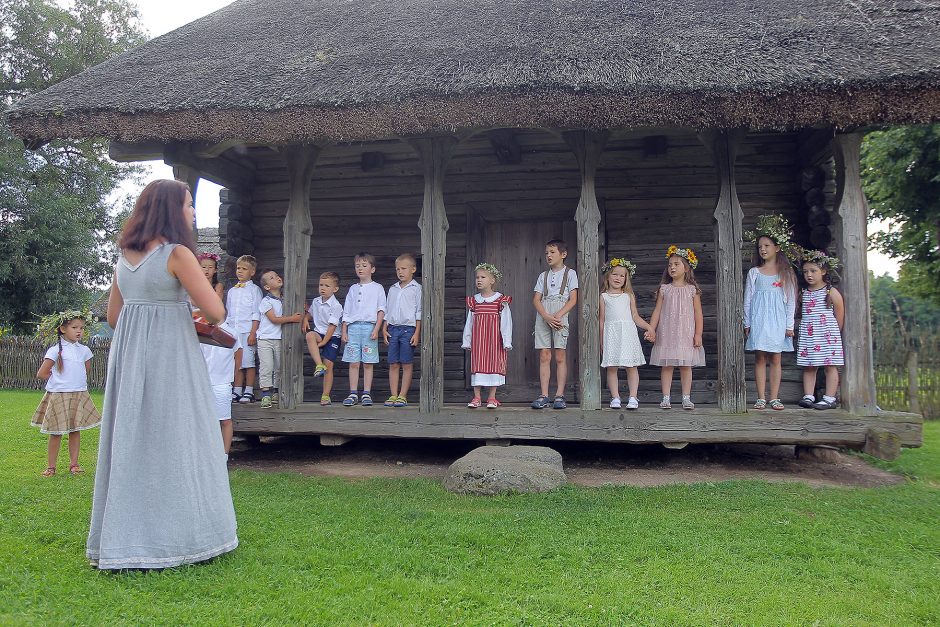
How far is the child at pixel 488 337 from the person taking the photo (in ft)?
21.0

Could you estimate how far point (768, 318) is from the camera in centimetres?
639

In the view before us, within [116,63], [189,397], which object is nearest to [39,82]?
[116,63]

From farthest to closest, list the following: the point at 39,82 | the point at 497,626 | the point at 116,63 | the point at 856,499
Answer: the point at 39,82
the point at 116,63
the point at 856,499
the point at 497,626

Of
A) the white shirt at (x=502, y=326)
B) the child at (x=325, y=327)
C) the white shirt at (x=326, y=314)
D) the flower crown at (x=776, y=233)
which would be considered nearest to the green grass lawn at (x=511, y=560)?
the white shirt at (x=502, y=326)

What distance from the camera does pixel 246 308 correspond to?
6898mm

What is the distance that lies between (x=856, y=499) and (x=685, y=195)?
4310mm

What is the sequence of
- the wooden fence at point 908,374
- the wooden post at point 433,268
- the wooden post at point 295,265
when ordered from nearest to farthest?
the wooden post at point 433,268 → the wooden post at point 295,265 → the wooden fence at point 908,374

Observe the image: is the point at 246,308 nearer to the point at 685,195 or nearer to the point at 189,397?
the point at 189,397

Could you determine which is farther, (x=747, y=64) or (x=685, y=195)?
(x=685, y=195)

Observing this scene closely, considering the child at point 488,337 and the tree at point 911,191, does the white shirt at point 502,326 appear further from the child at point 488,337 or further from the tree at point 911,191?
the tree at point 911,191

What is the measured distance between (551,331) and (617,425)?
1104 millimetres

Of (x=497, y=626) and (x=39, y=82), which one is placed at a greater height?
(x=39, y=82)

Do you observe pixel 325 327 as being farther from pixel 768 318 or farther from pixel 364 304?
pixel 768 318

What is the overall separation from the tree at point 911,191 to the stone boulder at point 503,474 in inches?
422
